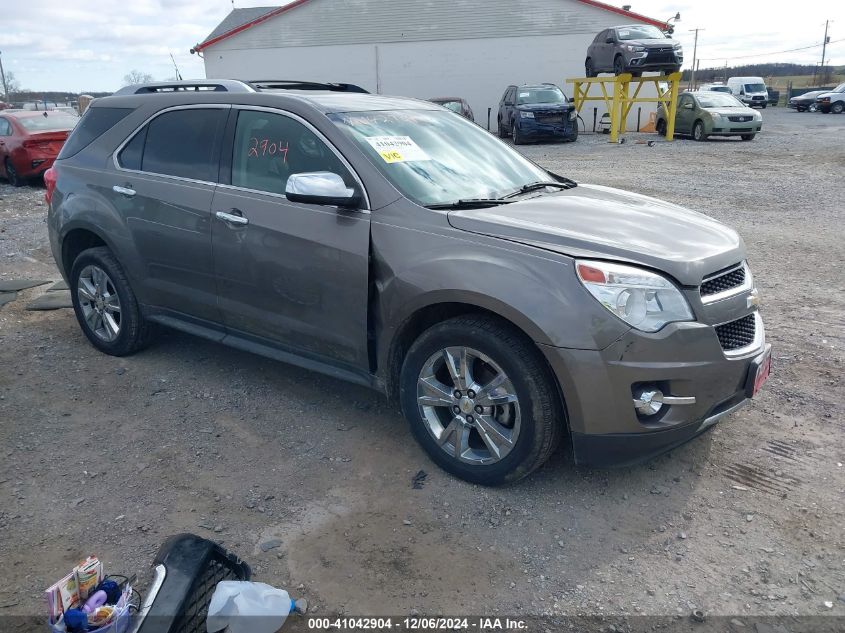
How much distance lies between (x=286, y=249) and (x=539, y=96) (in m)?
19.2

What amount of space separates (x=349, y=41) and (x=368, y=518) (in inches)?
1168

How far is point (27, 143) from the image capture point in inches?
566

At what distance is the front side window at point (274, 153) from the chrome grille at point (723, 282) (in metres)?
1.82

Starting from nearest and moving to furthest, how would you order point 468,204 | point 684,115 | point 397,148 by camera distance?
point 468,204
point 397,148
point 684,115

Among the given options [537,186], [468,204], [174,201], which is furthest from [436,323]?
[174,201]

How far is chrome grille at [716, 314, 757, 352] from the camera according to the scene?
3.21 meters

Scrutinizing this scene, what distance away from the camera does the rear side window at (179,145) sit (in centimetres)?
434

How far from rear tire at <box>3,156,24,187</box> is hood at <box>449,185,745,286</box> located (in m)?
14.3

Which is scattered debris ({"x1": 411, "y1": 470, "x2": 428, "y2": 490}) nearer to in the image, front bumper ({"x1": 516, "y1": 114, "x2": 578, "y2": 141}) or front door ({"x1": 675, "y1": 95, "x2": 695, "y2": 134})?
front bumper ({"x1": 516, "y1": 114, "x2": 578, "y2": 141})

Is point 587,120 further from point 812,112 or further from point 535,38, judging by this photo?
point 812,112

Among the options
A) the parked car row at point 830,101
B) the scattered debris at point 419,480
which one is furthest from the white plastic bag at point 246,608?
the parked car row at point 830,101

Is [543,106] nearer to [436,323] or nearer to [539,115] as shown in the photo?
[539,115]

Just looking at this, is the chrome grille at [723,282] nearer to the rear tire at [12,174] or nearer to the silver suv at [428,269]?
the silver suv at [428,269]

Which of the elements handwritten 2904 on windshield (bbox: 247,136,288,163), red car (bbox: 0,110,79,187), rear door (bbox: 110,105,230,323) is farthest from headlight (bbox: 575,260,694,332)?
red car (bbox: 0,110,79,187)
